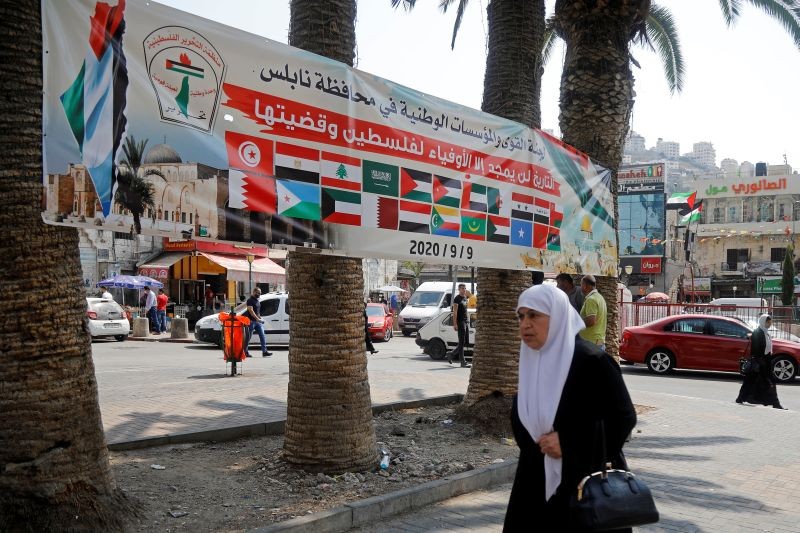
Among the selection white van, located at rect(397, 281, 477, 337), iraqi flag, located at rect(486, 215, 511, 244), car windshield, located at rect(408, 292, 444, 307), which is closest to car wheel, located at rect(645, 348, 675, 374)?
white van, located at rect(397, 281, 477, 337)

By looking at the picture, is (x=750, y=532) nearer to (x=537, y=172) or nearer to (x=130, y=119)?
(x=537, y=172)

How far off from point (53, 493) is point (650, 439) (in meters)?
6.90

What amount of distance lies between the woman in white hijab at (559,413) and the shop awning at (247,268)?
28665mm

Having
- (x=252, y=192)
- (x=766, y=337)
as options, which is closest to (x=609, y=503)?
(x=252, y=192)

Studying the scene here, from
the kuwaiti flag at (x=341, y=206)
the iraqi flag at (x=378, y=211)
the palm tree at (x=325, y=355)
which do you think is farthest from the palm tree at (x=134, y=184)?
the iraqi flag at (x=378, y=211)

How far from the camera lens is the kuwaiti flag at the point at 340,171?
5863mm

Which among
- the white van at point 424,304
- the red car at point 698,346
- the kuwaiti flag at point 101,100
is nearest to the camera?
the kuwaiti flag at point 101,100

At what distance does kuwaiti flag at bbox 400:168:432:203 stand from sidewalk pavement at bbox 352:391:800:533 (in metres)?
2.75

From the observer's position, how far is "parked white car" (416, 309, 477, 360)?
769 inches

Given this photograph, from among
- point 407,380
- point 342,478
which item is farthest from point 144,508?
point 407,380

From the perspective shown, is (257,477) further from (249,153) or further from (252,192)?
(249,153)

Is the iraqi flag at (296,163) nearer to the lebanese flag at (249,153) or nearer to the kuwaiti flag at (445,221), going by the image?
the lebanese flag at (249,153)

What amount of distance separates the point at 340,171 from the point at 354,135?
15.5 inches

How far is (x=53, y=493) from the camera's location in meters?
4.25
